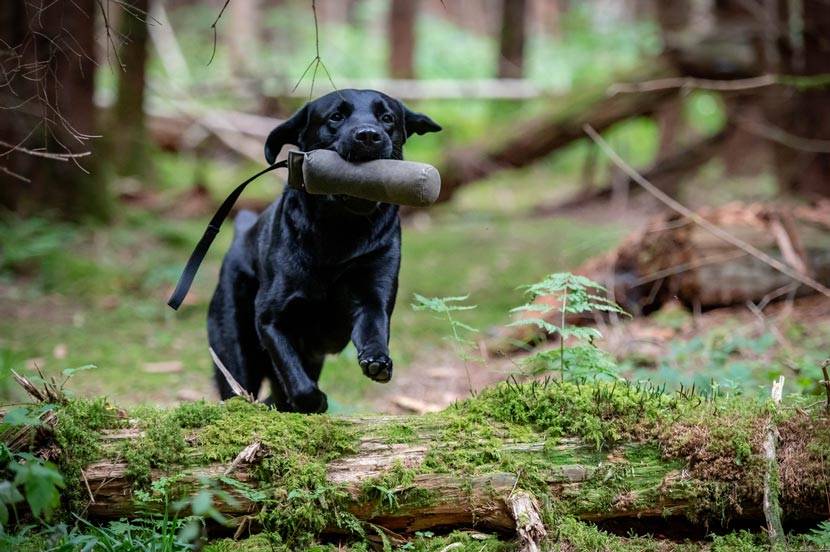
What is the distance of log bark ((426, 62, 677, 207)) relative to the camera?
36.8 feet

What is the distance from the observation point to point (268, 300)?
168 inches

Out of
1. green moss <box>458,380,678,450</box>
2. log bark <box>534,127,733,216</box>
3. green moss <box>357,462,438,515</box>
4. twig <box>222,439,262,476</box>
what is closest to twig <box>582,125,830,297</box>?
green moss <box>458,380,678,450</box>

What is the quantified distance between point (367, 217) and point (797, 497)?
227cm

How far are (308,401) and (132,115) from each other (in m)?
10.1

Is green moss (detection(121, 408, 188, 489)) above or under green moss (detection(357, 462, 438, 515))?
above

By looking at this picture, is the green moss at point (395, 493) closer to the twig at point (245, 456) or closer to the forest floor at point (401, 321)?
the twig at point (245, 456)

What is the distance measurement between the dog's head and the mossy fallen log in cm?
126

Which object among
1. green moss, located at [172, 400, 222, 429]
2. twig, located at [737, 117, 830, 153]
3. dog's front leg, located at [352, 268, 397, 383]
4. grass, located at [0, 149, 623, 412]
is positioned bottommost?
grass, located at [0, 149, 623, 412]

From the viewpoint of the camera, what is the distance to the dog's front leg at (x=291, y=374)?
13.1ft

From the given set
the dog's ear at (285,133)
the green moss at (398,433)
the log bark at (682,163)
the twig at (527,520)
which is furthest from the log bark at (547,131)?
the twig at (527,520)

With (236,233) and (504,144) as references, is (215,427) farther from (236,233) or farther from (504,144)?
(504,144)

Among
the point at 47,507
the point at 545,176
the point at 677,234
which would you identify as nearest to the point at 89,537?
the point at 47,507

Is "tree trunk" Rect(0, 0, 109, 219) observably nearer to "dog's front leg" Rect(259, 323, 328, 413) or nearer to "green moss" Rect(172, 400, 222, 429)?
"dog's front leg" Rect(259, 323, 328, 413)

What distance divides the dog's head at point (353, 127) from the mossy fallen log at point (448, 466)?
1261mm
